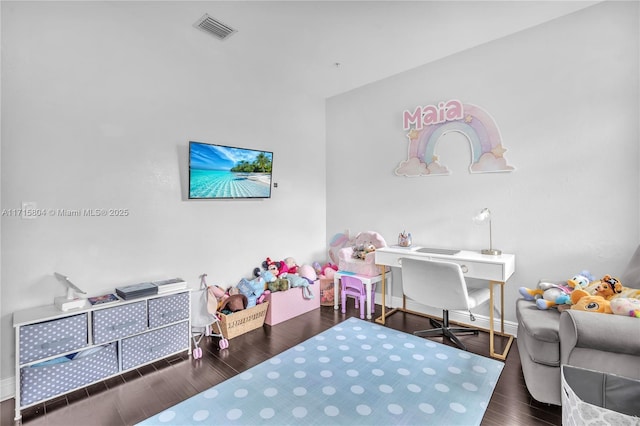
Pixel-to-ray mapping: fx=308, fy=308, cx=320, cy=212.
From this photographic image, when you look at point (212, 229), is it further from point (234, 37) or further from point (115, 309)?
point (234, 37)

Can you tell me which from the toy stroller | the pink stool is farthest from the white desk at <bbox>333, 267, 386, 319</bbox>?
the toy stroller

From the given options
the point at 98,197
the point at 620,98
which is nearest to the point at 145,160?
the point at 98,197

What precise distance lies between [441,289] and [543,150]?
5.01 feet

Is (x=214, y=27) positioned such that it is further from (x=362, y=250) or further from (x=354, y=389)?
(x=354, y=389)

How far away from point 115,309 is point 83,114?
146 centimetres

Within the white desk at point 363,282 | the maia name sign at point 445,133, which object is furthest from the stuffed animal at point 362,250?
the maia name sign at point 445,133

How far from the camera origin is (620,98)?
2381mm

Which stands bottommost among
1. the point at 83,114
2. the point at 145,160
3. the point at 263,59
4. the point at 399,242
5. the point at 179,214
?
the point at 399,242

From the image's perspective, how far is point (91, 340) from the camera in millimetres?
2100

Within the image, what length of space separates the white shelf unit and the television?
1.00 meters

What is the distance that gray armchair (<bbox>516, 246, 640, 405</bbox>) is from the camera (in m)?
1.55

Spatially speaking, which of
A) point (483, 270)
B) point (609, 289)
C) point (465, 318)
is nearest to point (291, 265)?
point (465, 318)

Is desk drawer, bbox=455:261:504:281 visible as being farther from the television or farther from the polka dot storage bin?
the polka dot storage bin

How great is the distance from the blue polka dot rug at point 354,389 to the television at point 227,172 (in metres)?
1.65
